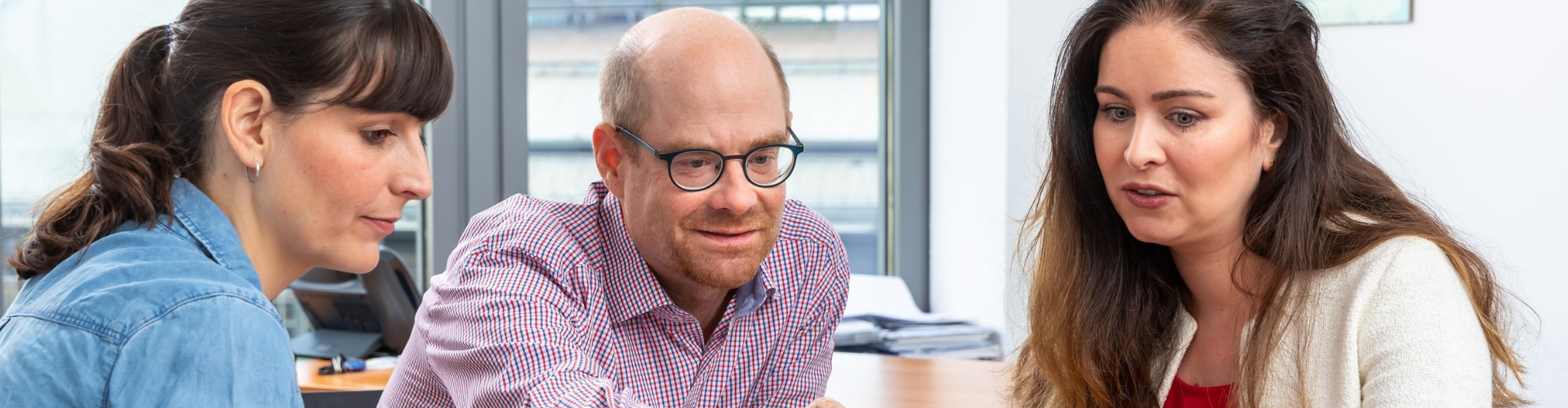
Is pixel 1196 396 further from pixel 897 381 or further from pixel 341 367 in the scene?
pixel 341 367

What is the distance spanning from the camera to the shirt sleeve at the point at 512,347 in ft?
4.00

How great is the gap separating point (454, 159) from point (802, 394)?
1.64m

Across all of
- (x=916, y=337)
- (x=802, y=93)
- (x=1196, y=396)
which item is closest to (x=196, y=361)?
(x=1196, y=396)

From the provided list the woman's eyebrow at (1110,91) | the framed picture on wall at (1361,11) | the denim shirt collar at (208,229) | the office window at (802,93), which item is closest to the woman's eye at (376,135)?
the denim shirt collar at (208,229)

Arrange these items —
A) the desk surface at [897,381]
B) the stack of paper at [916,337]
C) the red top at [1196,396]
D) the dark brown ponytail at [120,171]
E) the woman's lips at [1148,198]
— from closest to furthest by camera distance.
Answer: the dark brown ponytail at [120,171]
the woman's lips at [1148,198]
the red top at [1196,396]
the desk surface at [897,381]
the stack of paper at [916,337]

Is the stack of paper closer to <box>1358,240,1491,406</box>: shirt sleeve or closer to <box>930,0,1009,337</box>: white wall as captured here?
<box>930,0,1009,337</box>: white wall

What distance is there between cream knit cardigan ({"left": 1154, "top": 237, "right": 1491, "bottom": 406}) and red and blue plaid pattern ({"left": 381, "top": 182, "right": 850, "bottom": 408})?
595mm

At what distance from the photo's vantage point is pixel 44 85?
7.75 feet

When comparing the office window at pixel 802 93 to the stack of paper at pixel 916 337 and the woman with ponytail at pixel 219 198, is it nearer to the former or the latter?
the stack of paper at pixel 916 337

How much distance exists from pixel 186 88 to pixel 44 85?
1.62 meters

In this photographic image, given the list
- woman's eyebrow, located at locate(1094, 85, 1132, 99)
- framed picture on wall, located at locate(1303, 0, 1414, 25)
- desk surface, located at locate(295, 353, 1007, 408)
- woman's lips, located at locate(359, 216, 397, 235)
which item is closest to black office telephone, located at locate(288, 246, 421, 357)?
desk surface, located at locate(295, 353, 1007, 408)

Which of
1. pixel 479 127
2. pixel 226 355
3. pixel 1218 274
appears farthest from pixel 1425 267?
pixel 479 127

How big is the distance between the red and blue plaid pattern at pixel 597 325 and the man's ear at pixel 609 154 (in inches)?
2.0

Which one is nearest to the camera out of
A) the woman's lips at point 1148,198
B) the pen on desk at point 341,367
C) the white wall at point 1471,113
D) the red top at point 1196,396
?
the woman's lips at point 1148,198
